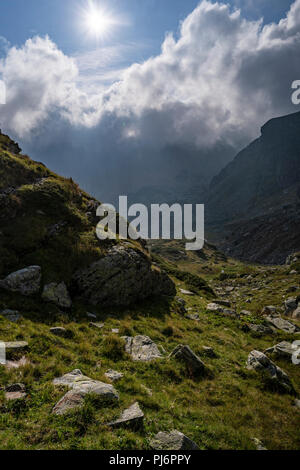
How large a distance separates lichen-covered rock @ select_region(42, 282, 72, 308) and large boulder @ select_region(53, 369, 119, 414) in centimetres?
703

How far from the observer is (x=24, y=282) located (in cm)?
1492

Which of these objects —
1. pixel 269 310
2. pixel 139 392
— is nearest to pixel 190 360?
pixel 139 392

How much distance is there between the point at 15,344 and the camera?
383 inches

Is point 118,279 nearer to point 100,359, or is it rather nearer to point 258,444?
point 100,359

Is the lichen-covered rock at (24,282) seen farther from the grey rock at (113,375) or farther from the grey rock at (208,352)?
the grey rock at (208,352)

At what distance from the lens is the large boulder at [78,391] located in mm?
6943

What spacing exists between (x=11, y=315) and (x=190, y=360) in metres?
10.0

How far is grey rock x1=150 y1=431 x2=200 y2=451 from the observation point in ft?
20.3

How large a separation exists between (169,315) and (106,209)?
14360 mm

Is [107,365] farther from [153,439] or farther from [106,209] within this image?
[106,209]

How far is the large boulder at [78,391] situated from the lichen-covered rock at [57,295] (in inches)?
277

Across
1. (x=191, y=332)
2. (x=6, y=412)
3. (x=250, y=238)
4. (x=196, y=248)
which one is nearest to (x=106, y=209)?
(x=191, y=332)

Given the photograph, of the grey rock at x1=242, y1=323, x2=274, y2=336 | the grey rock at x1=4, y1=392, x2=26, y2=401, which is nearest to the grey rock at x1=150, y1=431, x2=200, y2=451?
the grey rock at x1=4, y1=392, x2=26, y2=401

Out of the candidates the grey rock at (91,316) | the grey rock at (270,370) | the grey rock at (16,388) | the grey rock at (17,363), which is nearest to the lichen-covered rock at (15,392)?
the grey rock at (16,388)
